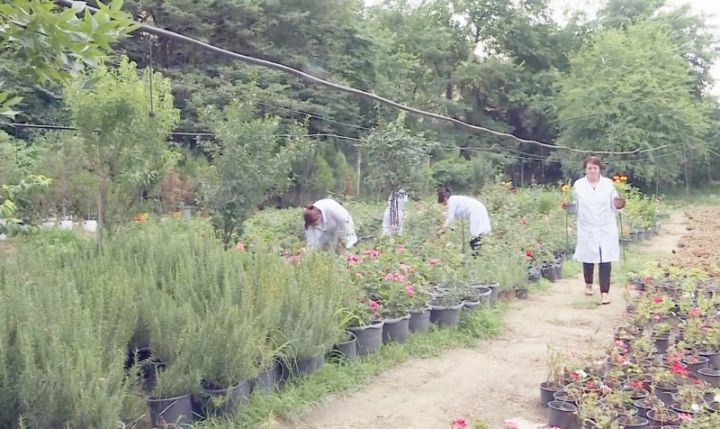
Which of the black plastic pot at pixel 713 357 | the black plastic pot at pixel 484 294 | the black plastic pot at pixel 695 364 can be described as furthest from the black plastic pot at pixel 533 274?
the black plastic pot at pixel 695 364

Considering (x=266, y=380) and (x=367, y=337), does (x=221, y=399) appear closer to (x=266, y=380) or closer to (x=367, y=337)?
(x=266, y=380)

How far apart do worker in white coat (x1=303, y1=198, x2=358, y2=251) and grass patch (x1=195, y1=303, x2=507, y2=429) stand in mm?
1642

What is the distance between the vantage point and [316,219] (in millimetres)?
6543

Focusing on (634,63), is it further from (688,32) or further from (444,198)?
(444,198)

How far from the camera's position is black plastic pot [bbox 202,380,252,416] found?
3.32 m

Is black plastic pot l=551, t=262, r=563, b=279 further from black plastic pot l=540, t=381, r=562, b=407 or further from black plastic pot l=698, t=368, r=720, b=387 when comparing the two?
black plastic pot l=540, t=381, r=562, b=407

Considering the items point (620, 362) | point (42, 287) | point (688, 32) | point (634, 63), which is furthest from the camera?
point (688, 32)

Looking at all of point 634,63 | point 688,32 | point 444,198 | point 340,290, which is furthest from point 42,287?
point 688,32

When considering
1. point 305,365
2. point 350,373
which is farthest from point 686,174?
point 305,365

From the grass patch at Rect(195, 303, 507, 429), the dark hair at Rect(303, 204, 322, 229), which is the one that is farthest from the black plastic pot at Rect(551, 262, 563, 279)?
the dark hair at Rect(303, 204, 322, 229)

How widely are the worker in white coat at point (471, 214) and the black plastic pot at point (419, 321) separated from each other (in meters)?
3.03

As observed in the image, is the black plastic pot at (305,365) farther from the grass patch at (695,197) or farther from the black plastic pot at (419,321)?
the grass patch at (695,197)

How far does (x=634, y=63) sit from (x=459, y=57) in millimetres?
8418

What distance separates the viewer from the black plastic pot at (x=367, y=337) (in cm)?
462
